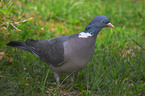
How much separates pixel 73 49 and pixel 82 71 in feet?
2.53

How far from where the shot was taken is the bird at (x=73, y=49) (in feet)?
10.3

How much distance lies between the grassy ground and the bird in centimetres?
29

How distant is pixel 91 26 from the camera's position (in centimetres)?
315

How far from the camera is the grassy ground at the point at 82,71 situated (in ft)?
10.5

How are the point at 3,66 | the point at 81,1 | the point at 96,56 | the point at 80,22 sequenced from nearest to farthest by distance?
the point at 3,66, the point at 96,56, the point at 80,22, the point at 81,1

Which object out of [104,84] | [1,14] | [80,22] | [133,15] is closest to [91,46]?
[104,84]

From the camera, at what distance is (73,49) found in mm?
3184

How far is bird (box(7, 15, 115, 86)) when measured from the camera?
315 cm

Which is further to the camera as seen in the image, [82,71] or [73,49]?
[82,71]

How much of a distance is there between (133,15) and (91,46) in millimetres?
3529

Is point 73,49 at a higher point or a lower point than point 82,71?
higher

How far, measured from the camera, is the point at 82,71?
3.83m

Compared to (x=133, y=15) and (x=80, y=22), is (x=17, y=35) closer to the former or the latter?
(x=80, y=22)

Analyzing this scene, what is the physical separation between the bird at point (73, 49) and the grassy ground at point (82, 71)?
0.29 meters
